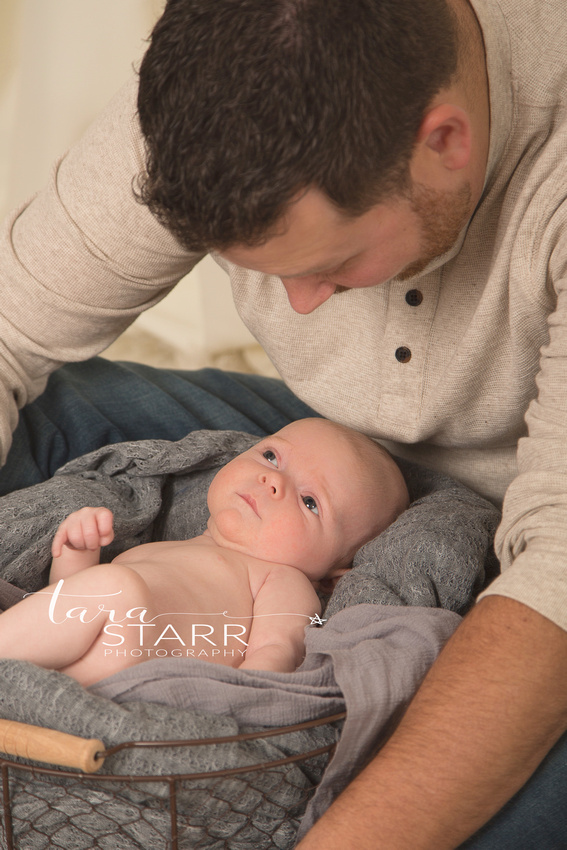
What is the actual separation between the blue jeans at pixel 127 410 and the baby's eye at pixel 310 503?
0.43 m

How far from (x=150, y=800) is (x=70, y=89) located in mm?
2253

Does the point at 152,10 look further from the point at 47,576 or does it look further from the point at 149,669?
the point at 149,669

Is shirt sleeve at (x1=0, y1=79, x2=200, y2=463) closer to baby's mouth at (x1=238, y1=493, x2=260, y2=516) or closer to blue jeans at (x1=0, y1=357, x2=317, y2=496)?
blue jeans at (x1=0, y1=357, x2=317, y2=496)

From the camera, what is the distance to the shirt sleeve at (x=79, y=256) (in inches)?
48.7

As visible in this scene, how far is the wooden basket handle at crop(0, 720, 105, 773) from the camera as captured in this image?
644mm

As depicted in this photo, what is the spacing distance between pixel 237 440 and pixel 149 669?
0.57m

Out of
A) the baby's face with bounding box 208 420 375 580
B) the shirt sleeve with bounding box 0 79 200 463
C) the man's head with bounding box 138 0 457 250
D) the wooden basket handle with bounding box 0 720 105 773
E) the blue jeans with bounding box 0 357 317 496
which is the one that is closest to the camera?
the wooden basket handle with bounding box 0 720 105 773

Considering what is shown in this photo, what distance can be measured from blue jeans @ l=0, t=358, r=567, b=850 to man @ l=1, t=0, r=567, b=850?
66 mm

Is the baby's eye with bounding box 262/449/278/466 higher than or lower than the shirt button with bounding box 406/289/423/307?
lower

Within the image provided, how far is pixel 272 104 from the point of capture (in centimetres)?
74

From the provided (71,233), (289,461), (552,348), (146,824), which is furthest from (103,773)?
(71,233)

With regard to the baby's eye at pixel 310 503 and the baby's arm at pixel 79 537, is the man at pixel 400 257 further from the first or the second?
the baby's arm at pixel 79 537

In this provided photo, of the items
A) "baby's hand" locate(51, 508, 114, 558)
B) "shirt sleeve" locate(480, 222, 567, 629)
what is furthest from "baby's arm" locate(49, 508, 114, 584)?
"shirt sleeve" locate(480, 222, 567, 629)

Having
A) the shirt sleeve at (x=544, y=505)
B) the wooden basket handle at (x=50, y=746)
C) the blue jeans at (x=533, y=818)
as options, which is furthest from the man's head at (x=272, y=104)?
the blue jeans at (x=533, y=818)
